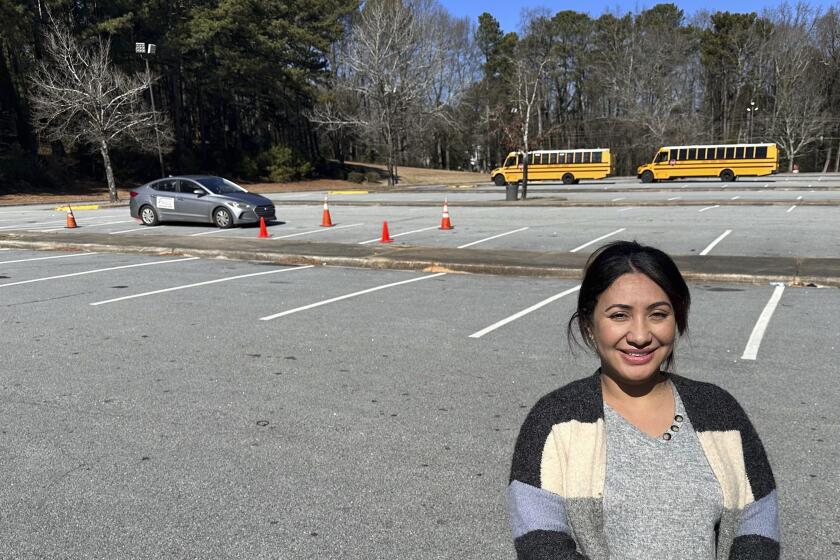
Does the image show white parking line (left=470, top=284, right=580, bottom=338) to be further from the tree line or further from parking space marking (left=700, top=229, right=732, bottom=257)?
the tree line

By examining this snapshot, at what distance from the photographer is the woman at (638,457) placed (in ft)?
5.65

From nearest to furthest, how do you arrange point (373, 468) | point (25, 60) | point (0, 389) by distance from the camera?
1. point (373, 468)
2. point (0, 389)
3. point (25, 60)

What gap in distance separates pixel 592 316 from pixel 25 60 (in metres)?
50.6

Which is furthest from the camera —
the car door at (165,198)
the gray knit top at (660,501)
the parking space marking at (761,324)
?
the car door at (165,198)

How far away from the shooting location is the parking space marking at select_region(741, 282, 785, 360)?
607cm

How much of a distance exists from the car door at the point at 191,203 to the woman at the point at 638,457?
721 inches

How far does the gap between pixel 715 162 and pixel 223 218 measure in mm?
36391

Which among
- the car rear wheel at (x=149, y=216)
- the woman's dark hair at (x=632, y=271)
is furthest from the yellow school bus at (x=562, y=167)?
the woman's dark hair at (x=632, y=271)

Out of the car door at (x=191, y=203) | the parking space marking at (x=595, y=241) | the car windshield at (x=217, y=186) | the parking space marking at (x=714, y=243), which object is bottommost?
the parking space marking at (x=714, y=243)

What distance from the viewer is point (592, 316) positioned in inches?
75.4

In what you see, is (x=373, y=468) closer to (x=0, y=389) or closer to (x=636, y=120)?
(x=0, y=389)

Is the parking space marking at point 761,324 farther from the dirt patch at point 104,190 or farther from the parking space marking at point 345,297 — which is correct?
the dirt patch at point 104,190

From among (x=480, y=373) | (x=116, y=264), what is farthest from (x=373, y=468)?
(x=116, y=264)

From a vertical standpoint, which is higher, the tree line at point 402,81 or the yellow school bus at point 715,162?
the tree line at point 402,81
